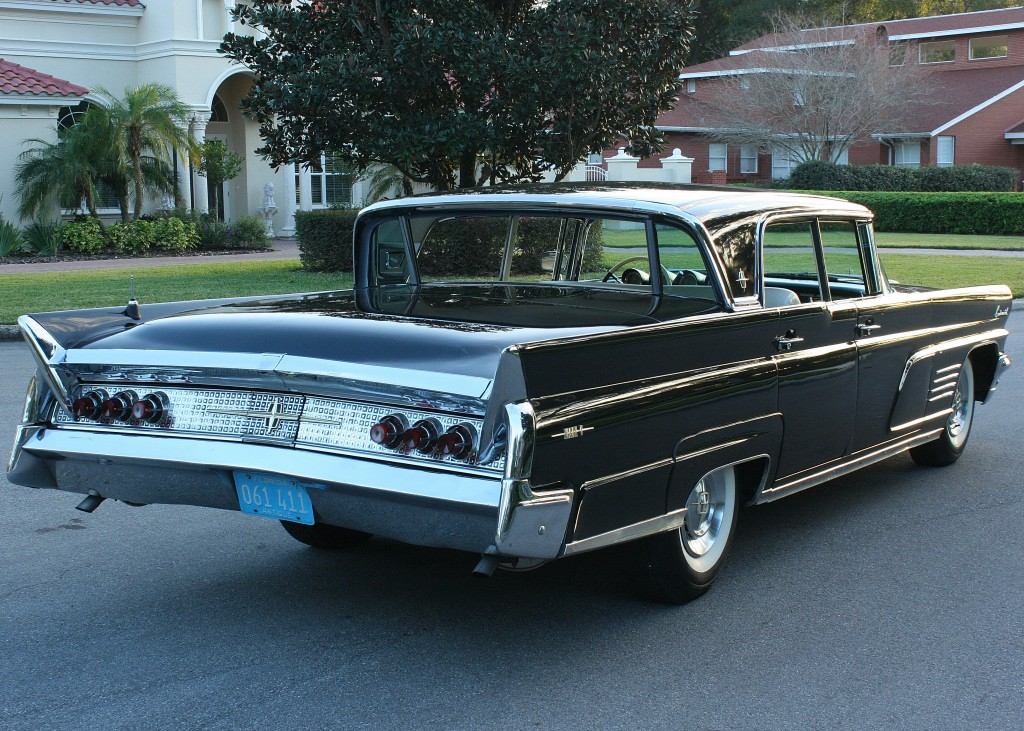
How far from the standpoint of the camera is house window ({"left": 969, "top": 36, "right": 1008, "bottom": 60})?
48.5m

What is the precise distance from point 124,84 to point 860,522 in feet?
82.4

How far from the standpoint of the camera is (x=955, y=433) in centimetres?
787

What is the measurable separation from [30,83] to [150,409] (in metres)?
22.7

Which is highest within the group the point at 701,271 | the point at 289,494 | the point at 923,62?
the point at 923,62

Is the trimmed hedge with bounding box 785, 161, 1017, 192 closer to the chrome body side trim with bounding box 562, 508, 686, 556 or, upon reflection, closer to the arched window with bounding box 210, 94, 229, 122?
the arched window with bounding box 210, 94, 229, 122

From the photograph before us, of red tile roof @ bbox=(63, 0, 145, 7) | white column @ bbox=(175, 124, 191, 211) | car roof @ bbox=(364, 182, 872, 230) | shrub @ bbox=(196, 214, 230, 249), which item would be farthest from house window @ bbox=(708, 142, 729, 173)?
car roof @ bbox=(364, 182, 872, 230)

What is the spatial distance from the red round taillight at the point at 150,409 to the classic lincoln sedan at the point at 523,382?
1 cm

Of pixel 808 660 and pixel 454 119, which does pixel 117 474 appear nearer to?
pixel 808 660

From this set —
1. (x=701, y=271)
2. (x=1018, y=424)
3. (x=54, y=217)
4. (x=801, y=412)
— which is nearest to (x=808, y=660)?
(x=801, y=412)

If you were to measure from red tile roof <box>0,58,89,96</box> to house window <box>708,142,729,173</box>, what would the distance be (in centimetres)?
2990

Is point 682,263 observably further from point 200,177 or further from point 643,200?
point 200,177

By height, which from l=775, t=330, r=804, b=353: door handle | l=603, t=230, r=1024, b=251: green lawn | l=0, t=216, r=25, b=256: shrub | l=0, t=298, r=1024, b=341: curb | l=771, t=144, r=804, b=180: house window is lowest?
l=0, t=298, r=1024, b=341: curb

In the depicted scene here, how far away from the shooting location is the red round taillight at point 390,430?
4.34 metres

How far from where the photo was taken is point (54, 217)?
25.6 meters
